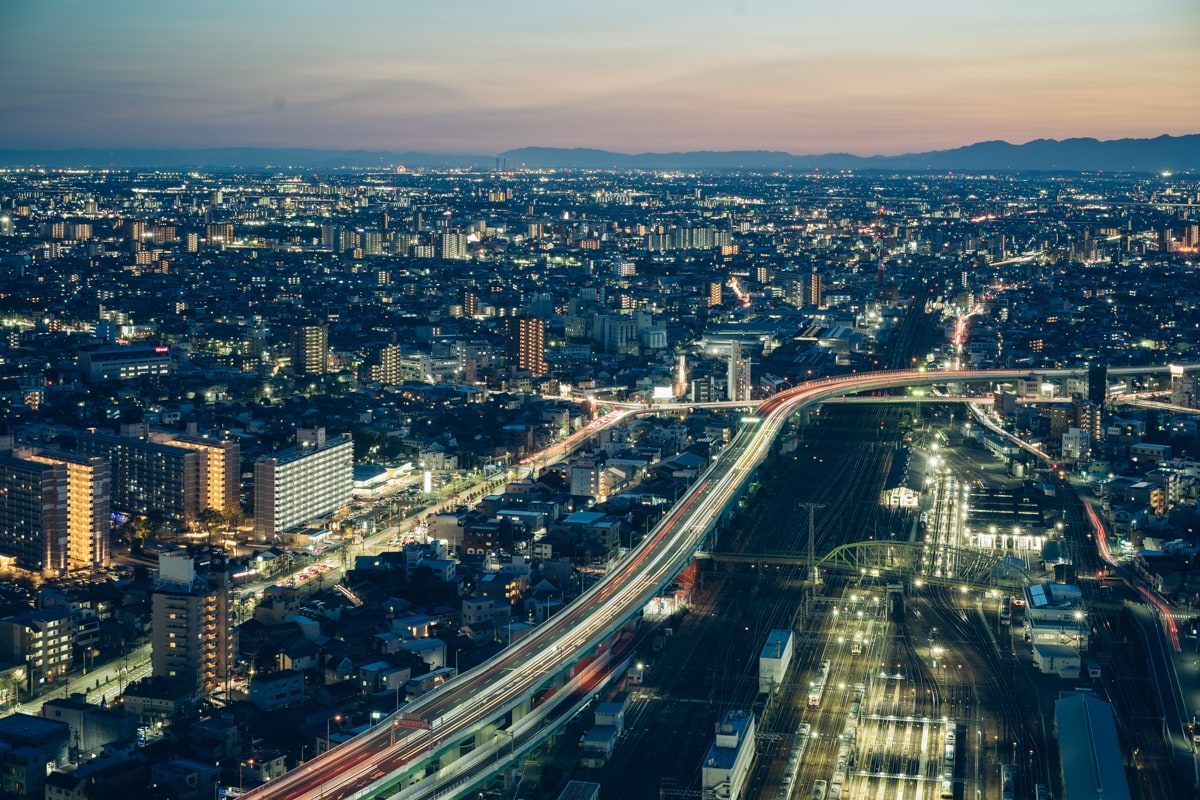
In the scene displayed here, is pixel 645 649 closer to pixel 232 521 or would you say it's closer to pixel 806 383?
pixel 232 521

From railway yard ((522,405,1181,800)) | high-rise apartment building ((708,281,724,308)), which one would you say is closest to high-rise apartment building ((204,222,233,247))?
high-rise apartment building ((708,281,724,308))

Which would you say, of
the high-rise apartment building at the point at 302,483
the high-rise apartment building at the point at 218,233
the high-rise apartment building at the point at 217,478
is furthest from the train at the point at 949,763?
the high-rise apartment building at the point at 218,233

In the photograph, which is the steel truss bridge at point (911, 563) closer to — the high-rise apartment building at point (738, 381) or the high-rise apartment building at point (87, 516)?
the high-rise apartment building at point (87, 516)

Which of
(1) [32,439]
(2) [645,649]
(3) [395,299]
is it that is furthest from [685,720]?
(3) [395,299]

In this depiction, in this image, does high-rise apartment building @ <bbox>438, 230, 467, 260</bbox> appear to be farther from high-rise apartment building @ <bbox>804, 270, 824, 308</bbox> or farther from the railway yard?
the railway yard

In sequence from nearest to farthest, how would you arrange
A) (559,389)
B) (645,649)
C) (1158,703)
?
Answer: (1158,703) → (645,649) → (559,389)

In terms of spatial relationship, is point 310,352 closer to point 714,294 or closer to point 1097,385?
point 1097,385

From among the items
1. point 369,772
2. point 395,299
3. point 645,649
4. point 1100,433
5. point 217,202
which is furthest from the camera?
point 217,202
